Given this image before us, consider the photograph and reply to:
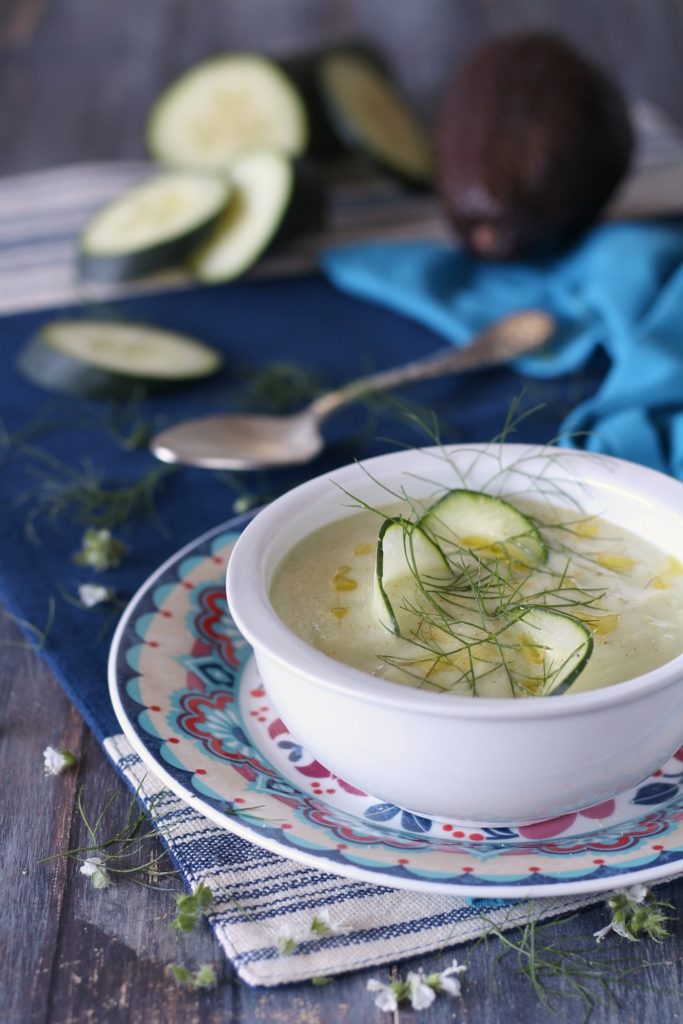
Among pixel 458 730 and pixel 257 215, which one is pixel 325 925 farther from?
pixel 257 215

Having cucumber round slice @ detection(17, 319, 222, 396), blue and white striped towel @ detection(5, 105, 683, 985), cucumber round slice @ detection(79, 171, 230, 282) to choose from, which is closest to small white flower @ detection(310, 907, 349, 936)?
blue and white striped towel @ detection(5, 105, 683, 985)

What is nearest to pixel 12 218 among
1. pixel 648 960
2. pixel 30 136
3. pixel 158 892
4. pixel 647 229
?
pixel 30 136

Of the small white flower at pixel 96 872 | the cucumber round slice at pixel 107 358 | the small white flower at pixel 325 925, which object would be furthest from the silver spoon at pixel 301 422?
the small white flower at pixel 325 925

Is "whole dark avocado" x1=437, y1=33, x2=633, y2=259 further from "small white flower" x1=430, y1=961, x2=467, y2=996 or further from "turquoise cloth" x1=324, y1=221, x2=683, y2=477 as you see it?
"small white flower" x1=430, y1=961, x2=467, y2=996

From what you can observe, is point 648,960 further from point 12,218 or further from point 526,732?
point 12,218

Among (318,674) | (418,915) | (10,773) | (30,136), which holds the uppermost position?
(318,674)

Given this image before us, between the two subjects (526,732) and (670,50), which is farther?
(670,50)

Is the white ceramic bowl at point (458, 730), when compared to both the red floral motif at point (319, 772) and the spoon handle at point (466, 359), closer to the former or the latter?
the red floral motif at point (319, 772)
